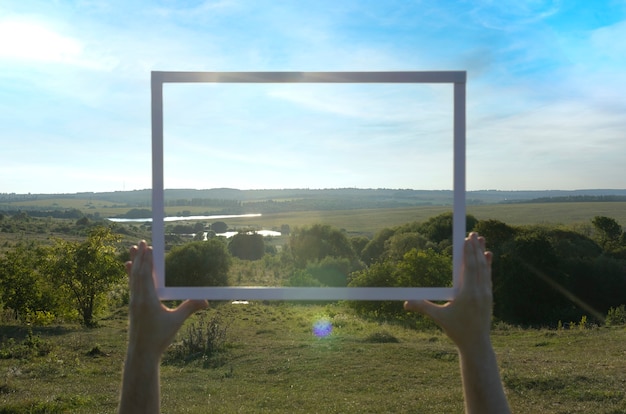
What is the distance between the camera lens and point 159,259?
2.08 metres

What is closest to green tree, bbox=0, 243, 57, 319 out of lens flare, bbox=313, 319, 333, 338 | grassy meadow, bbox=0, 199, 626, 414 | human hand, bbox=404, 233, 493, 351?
grassy meadow, bbox=0, 199, 626, 414

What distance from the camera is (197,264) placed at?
3.19 m

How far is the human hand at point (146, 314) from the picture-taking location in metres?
1.55

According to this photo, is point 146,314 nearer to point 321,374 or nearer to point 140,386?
point 140,386

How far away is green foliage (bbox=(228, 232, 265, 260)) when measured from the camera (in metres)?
3.32

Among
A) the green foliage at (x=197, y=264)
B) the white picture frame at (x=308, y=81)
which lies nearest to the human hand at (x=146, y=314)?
the white picture frame at (x=308, y=81)

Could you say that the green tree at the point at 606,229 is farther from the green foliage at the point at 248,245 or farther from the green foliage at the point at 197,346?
the green foliage at the point at 248,245

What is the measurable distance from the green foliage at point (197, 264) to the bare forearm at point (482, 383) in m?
1.27

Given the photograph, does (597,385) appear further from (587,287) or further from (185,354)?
(587,287)

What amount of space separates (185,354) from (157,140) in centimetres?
1267

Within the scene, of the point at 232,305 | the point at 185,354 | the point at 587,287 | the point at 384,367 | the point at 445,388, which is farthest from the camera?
the point at 587,287

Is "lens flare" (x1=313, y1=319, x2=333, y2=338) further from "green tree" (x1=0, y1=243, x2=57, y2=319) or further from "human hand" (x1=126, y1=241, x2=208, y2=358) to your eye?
"human hand" (x1=126, y1=241, x2=208, y2=358)

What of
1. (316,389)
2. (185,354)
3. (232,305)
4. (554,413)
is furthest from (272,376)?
(232,305)

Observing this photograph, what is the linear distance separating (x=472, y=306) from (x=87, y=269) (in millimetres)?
20321
